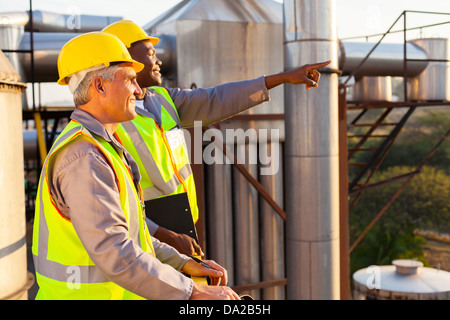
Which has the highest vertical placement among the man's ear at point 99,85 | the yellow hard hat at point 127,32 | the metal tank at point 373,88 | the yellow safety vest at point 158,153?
the metal tank at point 373,88

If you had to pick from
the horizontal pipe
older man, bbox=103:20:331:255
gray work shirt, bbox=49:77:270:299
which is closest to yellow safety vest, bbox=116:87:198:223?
older man, bbox=103:20:331:255

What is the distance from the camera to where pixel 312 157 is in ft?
22.4

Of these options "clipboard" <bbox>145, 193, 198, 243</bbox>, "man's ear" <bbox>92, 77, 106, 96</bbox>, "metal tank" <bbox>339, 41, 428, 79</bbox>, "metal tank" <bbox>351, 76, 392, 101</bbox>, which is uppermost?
"metal tank" <bbox>339, 41, 428, 79</bbox>

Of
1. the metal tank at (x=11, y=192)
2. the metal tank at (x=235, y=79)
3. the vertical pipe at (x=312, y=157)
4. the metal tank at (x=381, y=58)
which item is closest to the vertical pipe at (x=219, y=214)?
the metal tank at (x=235, y=79)

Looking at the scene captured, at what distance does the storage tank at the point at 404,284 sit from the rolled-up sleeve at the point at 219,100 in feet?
29.1

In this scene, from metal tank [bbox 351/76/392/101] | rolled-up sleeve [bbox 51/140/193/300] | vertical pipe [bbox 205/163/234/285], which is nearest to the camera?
rolled-up sleeve [bbox 51/140/193/300]

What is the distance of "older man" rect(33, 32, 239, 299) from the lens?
164 cm

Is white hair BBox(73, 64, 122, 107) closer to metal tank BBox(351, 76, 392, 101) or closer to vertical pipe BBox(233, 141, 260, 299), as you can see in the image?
vertical pipe BBox(233, 141, 260, 299)

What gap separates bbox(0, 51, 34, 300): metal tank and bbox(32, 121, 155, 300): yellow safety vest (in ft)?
11.1

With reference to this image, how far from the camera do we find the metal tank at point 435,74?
378 inches

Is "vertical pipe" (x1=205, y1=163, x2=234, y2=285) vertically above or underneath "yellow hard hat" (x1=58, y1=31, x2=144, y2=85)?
underneath

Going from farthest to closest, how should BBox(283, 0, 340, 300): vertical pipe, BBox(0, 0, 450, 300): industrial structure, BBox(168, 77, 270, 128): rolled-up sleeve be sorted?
BBox(0, 0, 450, 300): industrial structure
BBox(283, 0, 340, 300): vertical pipe
BBox(168, 77, 270, 128): rolled-up sleeve

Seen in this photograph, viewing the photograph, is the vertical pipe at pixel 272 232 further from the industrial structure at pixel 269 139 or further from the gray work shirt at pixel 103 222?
the gray work shirt at pixel 103 222
